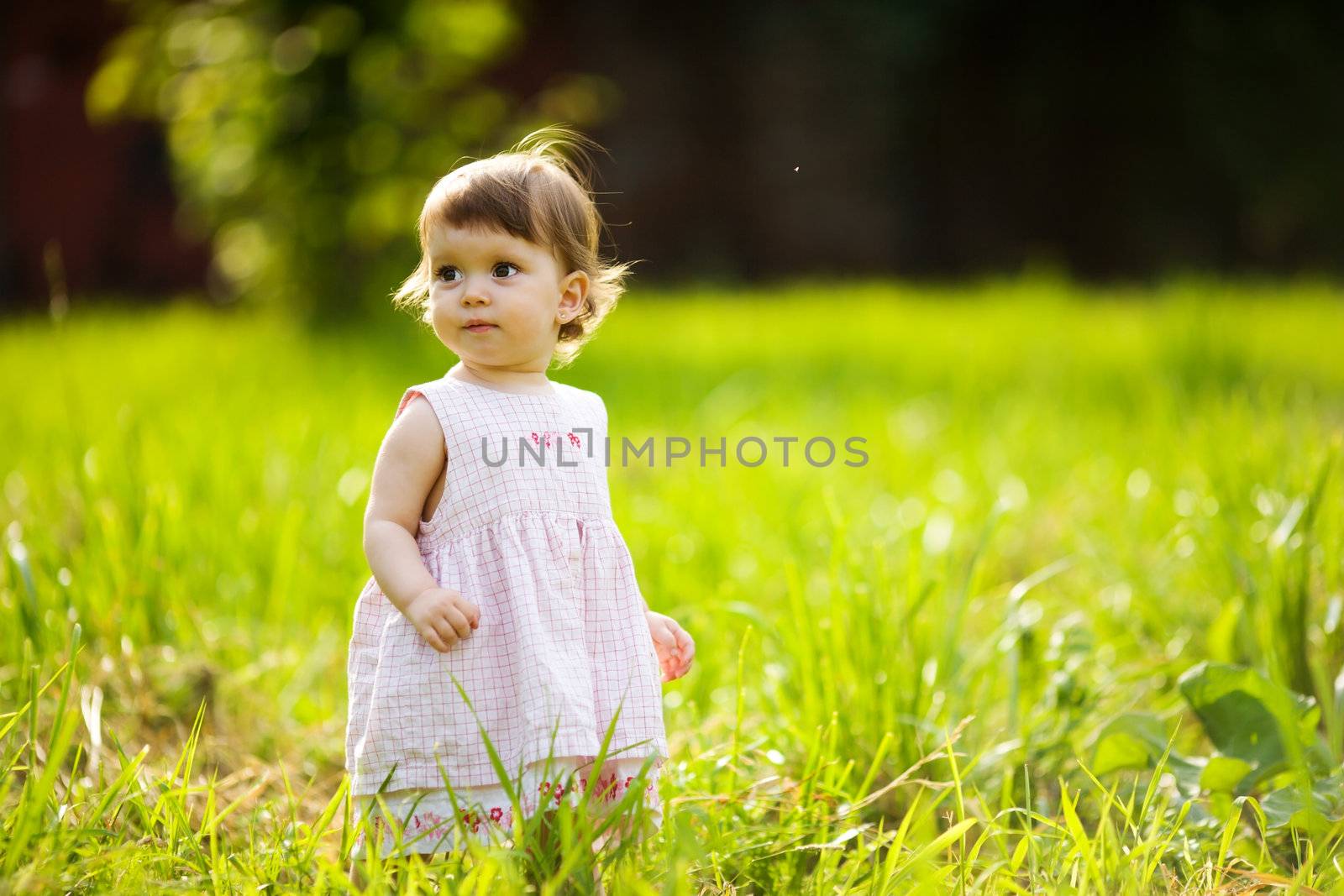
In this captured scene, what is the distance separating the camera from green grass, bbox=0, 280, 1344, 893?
1.22 m

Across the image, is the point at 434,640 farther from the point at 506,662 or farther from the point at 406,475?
the point at 406,475

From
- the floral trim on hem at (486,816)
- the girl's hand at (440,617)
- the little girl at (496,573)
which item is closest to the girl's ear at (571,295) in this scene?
the little girl at (496,573)

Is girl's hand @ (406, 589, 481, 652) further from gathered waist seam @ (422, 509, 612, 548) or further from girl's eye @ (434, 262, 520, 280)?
girl's eye @ (434, 262, 520, 280)

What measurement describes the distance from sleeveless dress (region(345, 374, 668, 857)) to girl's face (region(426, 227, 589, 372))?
5 centimetres

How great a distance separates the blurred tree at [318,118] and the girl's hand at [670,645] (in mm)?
3905

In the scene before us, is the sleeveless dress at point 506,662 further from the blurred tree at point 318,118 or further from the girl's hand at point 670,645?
the blurred tree at point 318,118

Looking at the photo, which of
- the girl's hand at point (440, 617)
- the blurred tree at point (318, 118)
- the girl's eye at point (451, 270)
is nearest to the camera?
the girl's hand at point (440, 617)

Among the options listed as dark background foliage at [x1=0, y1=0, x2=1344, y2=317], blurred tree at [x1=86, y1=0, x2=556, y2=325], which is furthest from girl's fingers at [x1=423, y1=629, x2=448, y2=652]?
dark background foliage at [x1=0, y1=0, x2=1344, y2=317]

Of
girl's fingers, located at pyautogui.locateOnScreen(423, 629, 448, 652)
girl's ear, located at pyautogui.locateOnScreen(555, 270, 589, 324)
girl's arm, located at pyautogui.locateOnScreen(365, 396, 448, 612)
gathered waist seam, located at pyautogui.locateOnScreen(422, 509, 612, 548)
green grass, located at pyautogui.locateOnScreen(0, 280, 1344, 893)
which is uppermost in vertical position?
girl's ear, located at pyautogui.locateOnScreen(555, 270, 589, 324)

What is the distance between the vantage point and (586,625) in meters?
1.21

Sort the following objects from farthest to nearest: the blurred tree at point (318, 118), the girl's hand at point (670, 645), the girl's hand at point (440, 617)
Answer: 1. the blurred tree at point (318, 118)
2. the girl's hand at point (670, 645)
3. the girl's hand at point (440, 617)

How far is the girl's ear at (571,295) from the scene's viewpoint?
127 cm

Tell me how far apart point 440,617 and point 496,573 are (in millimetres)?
80

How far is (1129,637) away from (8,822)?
1570mm
